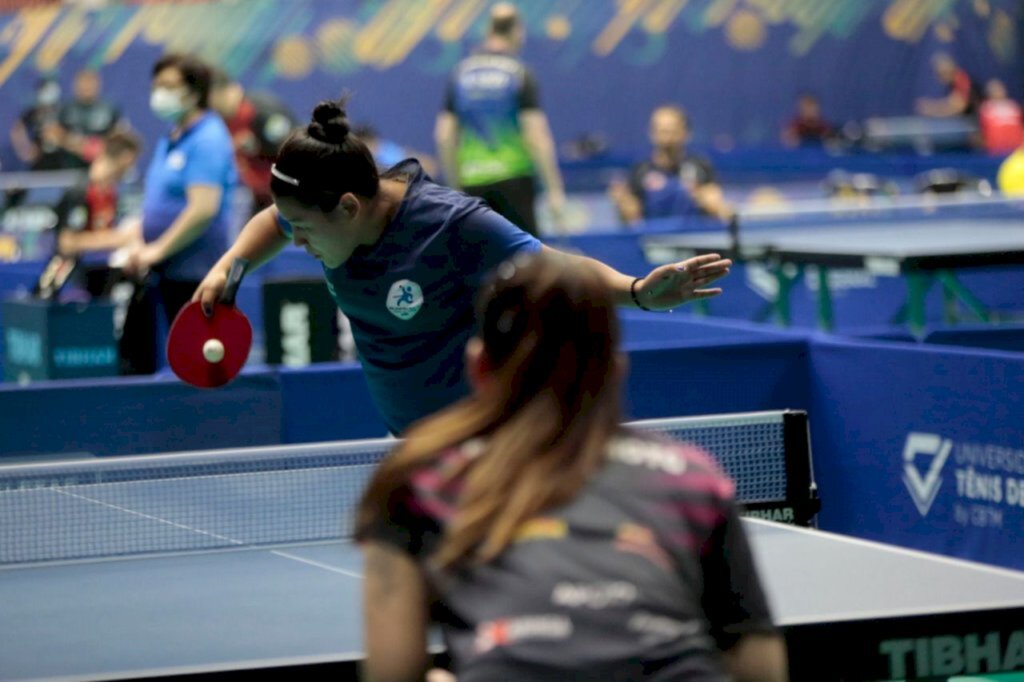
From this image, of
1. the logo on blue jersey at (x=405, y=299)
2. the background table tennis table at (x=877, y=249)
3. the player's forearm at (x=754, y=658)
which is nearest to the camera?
the player's forearm at (x=754, y=658)

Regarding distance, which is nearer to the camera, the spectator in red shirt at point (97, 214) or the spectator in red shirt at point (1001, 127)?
the spectator in red shirt at point (97, 214)

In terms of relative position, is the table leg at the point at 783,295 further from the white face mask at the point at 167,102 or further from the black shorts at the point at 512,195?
the white face mask at the point at 167,102

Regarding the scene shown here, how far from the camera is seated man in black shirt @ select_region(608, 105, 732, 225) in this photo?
11531 mm

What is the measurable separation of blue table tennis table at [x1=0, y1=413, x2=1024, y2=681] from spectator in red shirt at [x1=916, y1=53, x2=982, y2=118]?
17.1 metres

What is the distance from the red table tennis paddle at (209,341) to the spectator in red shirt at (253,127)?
12.9 ft

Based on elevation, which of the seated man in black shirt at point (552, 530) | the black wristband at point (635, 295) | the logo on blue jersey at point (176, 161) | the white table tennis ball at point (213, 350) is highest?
the logo on blue jersey at point (176, 161)

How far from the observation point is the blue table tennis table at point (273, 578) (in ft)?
10.6

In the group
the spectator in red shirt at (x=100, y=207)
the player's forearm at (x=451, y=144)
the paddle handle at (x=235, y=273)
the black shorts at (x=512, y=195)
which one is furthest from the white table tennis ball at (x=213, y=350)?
the player's forearm at (x=451, y=144)

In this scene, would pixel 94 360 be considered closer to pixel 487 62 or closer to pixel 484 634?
pixel 487 62

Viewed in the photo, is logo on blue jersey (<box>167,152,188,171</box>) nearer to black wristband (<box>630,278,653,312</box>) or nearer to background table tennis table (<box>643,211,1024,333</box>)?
background table tennis table (<box>643,211,1024,333</box>)

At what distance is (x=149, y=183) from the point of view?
23.8 feet

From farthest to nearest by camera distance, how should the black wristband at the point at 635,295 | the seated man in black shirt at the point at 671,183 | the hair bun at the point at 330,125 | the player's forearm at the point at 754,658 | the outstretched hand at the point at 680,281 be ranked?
the seated man in black shirt at the point at 671,183 → the hair bun at the point at 330,125 → the black wristband at the point at 635,295 → the outstretched hand at the point at 680,281 → the player's forearm at the point at 754,658

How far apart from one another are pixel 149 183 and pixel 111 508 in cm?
284

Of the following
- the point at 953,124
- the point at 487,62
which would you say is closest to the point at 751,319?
the point at 487,62
